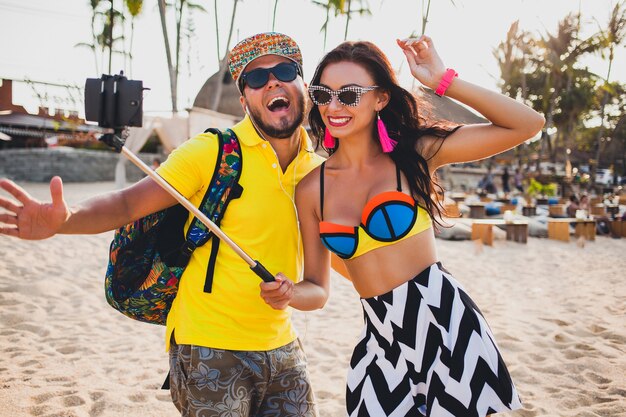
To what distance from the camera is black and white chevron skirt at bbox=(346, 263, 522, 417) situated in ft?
6.09

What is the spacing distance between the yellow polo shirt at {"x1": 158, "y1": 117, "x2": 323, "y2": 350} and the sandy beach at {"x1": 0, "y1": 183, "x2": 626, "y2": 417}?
1.42 m

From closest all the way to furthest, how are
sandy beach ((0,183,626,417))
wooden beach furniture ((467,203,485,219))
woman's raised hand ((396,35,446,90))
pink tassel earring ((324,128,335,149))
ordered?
woman's raised hand ((396,35,446,90)), pink tassel earring ((324,128,335,149)), sandy beach ((0,183,626,417)), wooden beach furniture ((467,203,485,219))

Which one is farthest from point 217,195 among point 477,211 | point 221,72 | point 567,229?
point 221,72

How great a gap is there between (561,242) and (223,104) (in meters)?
16.1

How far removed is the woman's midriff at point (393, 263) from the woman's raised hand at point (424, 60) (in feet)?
2.04

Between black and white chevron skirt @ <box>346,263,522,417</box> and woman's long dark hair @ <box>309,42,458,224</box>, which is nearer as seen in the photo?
black and white chevron skirt @ <box>346,263,522,417</box>

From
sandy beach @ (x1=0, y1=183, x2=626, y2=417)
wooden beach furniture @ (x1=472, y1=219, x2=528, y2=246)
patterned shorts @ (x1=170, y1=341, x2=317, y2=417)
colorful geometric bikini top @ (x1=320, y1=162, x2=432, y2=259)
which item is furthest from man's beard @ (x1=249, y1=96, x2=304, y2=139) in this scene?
wooden beach furniture @ (x1=472, y1=219, x2=528, y2=246)

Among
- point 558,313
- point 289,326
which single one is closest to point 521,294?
point 558,313

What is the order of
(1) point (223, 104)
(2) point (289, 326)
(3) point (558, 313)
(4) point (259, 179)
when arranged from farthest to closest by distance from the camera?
(1) point (223, 104)
(3) point (558, 313)
(2) point (289, 326)
(4) point (259, 179)

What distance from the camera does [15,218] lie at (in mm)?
1582

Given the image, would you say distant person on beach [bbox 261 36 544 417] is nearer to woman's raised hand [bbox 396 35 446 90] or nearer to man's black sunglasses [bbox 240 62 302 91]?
woman's raised hand [bbox 396 35 446 90]

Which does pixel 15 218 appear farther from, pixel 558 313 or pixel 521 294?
pixel 521 294

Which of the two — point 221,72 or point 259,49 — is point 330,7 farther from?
point 259,49

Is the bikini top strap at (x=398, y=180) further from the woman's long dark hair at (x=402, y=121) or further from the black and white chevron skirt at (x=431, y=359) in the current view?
the black and white chevron skirt at (x=431, y=359)
